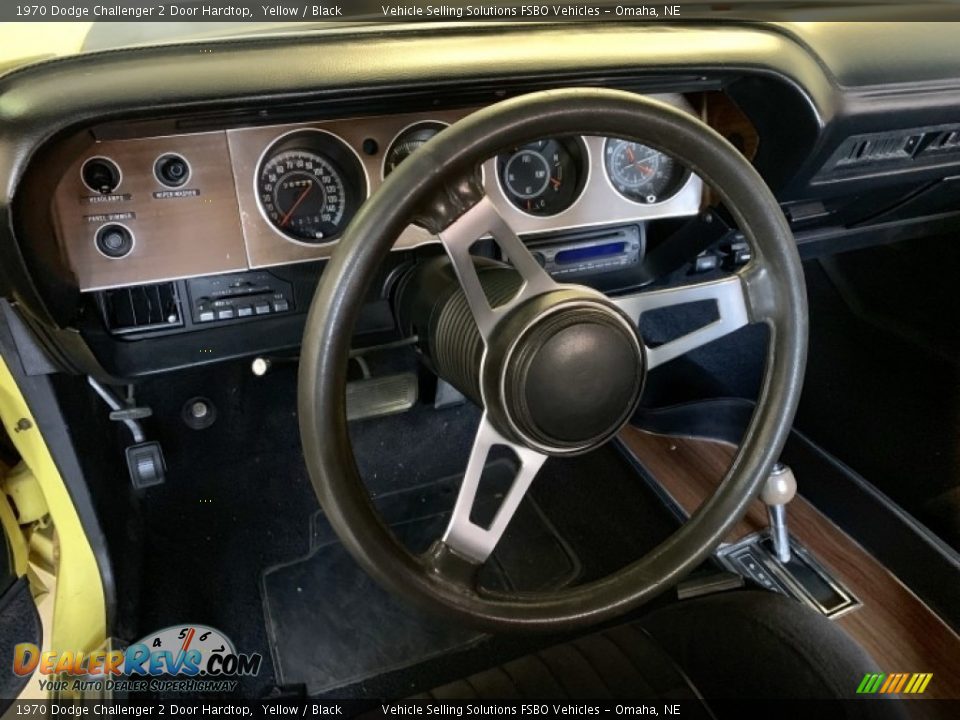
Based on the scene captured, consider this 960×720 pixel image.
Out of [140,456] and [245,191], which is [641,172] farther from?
[140,456]

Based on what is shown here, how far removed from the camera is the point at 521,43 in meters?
0.92

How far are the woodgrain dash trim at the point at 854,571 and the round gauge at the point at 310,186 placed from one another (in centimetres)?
68

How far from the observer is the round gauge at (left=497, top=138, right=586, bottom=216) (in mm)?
1156

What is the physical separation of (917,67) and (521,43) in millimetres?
671

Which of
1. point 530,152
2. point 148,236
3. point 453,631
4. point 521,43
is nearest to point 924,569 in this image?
point 453,631

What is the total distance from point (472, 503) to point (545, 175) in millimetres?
605

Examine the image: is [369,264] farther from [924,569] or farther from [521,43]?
[924,569]

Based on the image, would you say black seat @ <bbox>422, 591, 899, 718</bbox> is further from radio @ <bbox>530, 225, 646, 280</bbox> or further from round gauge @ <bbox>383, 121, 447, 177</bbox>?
round gauge @ <bbox>383, 121, 447, 177</bbox>

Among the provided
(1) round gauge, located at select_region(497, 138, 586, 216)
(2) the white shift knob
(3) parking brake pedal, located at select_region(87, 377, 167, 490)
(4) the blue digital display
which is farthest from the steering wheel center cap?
(3) parking brake pedal, located at select_region(87, 377, 167, 490)

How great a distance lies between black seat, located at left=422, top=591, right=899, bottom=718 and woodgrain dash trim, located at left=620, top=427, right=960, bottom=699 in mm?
60

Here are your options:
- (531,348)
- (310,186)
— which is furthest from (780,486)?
(310,186)

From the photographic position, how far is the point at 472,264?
0.73m

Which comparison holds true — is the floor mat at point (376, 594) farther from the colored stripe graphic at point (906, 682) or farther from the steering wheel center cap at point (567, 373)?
the steering wheel center cap at point (567, 373)

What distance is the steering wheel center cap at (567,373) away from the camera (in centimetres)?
71
